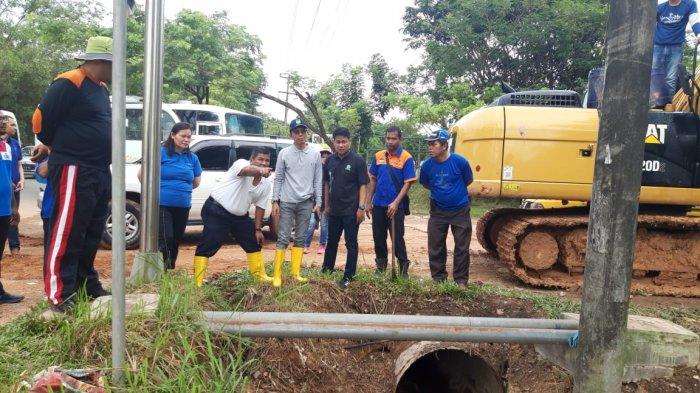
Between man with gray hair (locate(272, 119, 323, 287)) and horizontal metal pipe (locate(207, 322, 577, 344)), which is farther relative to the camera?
man with gray hair (locate(272, 119, 323, 287))

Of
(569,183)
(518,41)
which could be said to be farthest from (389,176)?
(518,41)

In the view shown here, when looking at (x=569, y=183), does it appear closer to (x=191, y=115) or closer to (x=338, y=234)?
(x=338, y=234)

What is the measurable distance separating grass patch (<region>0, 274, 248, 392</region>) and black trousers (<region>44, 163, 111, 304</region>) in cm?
33

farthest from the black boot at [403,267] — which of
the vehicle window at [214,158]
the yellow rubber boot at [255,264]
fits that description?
the vehicle window at [214,158]

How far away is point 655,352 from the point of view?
3.36 meters

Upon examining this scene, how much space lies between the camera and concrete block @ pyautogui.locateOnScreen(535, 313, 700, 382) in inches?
132

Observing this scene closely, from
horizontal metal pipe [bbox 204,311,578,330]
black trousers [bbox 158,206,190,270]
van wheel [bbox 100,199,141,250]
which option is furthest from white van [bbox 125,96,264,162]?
horizontal metal pipe [bbox 204,311,578,330]

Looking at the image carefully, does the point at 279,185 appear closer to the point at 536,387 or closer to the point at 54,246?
the point at 54,246

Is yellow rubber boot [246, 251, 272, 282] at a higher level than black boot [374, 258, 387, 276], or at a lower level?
higher

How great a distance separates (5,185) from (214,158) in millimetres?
4259

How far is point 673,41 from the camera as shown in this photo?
20.2 feet

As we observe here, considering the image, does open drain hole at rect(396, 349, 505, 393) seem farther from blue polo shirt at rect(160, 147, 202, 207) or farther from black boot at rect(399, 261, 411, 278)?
blue polo shirt at rect(160, 147, 202, 207)

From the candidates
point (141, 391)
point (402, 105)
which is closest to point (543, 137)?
point (141, 391)

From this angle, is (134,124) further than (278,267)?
Yes
